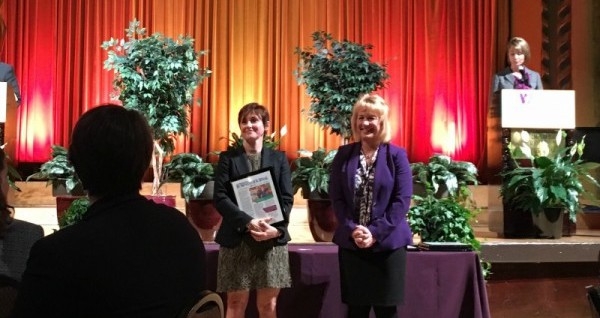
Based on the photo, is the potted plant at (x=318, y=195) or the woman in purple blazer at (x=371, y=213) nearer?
the woman in purple blazer at (x=371, y=213)

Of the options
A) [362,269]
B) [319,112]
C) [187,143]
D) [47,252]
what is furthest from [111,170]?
[187,143]

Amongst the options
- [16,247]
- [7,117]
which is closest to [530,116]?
[7,117]

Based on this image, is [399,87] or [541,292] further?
[399,87]

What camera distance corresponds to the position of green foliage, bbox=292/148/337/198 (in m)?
3.91

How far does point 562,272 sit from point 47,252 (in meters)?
3.57

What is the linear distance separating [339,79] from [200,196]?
120 centimetres

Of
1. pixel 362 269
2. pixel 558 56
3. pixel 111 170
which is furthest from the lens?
pixel 558 56

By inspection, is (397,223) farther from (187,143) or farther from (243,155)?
(187,143)

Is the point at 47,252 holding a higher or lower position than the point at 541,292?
higher

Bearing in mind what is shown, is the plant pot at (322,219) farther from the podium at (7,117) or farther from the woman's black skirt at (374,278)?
the podium at (7,117)

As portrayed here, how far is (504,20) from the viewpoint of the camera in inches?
309

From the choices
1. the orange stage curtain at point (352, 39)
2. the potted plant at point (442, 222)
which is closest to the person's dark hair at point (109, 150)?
the potted plant at point (442, 222)

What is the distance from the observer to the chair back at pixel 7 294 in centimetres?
141

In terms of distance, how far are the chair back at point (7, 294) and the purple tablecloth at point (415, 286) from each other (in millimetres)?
1830
